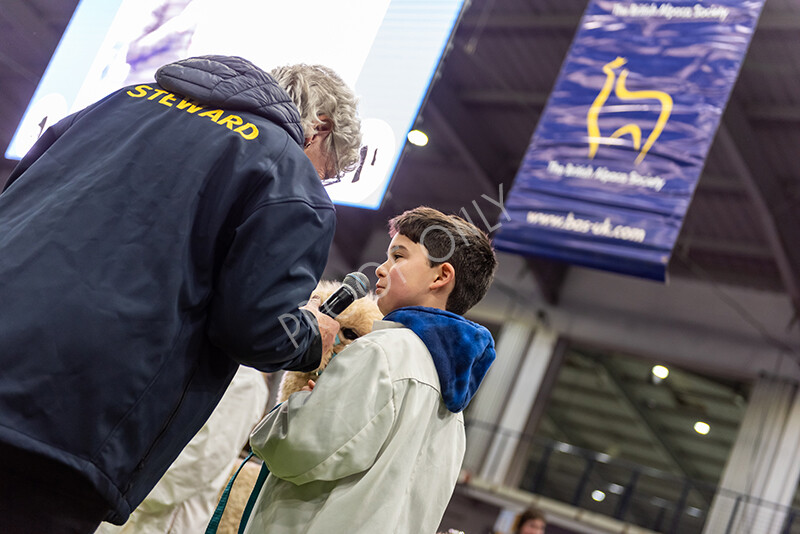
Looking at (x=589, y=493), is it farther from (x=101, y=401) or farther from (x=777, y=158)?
(x=101, y=401)

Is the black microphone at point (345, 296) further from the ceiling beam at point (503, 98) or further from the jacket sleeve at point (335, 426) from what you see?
the ceiling beam at point (503, 98)

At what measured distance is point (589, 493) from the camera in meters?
22.7

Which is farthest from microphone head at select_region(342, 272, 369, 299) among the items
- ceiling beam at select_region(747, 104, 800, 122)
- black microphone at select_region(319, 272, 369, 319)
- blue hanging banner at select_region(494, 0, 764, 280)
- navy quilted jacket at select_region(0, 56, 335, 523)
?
ceiling beam at select_region(747, 104, 800, 122)

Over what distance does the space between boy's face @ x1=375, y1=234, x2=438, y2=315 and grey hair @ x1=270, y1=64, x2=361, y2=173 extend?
25 centimetres

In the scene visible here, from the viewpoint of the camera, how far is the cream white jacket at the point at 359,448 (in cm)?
154

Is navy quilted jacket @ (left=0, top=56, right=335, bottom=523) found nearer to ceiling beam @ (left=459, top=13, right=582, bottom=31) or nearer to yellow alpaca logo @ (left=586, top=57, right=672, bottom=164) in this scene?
yellow alpaca logo @ (left=586, top=57, right=672, bottom=164)

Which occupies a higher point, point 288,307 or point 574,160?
point 574,160

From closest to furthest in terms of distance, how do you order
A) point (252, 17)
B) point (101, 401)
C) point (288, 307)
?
point (101, 401), point (288, 307), point (252, 17)

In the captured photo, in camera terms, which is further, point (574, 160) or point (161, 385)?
point (574, 160)

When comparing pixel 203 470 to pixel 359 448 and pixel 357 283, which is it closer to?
pixel 357 283

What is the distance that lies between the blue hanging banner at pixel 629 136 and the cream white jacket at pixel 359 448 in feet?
8.67

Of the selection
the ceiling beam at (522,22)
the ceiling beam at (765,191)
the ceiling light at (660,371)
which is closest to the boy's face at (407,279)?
the ceiling beam at (522,22)

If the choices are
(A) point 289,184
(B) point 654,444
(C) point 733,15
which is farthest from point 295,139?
(B) point 654,444

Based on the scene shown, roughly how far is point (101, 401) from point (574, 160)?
3.61m
